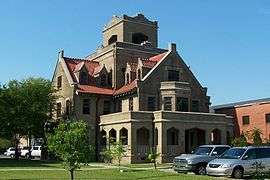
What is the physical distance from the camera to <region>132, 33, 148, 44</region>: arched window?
5609 cm

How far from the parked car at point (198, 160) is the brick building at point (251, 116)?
19.6 metres

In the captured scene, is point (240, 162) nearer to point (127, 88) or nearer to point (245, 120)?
point (127, 88)

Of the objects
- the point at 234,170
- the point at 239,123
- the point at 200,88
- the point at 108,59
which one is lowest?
the point at 234,170

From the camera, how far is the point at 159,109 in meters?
47.3

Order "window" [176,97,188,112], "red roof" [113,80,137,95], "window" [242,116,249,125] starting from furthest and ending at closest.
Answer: "window" [242,116,249,125]
"red roof" [113,80,137,95]
"window" [176,97,188,112]

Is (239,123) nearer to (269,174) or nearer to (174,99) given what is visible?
(174,99)

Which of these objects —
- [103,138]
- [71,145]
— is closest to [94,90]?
[103,138]

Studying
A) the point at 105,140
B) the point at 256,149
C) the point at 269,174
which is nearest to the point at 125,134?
the point at 105,140

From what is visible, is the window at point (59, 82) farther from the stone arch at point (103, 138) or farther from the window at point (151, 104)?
the window at point (151, 104)

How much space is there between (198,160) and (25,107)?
24339 millimetres

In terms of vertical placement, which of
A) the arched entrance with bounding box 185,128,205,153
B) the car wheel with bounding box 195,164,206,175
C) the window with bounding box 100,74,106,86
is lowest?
the car wheel with bounding box 195,164,206,175

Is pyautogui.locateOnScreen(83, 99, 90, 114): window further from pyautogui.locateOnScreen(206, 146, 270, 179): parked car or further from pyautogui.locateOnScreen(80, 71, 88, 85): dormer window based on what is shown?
pyautogui.locateOnScreen(206, 146, 270, 179): parked car

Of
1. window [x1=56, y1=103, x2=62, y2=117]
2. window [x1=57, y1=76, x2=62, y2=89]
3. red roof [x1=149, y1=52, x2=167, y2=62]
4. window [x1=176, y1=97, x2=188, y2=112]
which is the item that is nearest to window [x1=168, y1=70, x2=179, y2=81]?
red roof [x1=149, y1=52, x2=167, y2=62]

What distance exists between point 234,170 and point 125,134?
68.7ft
